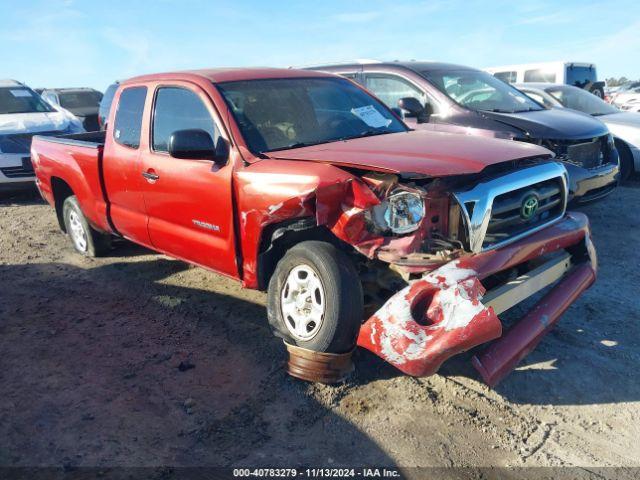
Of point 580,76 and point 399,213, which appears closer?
point 399,213

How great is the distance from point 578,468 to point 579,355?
1088mm

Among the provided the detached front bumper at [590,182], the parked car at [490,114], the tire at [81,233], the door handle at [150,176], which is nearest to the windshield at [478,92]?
the parked car at [490,114]

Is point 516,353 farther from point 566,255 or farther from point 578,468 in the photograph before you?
point 566,255

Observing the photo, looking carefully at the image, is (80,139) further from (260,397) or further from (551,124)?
(551,124)

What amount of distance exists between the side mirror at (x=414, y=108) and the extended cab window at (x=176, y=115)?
2861 mm

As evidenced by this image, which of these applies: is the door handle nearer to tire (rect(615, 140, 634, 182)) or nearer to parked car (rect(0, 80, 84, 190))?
parked car (rect(0, 80, 84, 190))

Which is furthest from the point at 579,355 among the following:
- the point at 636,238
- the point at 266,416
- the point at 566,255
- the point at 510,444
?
the point at 636,238

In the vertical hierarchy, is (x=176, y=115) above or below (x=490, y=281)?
above

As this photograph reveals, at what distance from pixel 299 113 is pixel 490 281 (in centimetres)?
183

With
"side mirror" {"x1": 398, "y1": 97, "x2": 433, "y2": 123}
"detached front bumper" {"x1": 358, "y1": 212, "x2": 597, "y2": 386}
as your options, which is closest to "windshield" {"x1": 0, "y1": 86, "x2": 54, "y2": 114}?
"side mirror" {"x1": 398, "y1": 97, "x2": 433, "y2": 123}

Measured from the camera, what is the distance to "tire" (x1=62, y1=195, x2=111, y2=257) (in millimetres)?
5873

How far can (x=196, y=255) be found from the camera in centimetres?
421

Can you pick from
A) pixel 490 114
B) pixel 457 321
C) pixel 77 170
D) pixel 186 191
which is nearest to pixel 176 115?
pixel 186 191

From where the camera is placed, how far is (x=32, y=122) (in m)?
9.23
